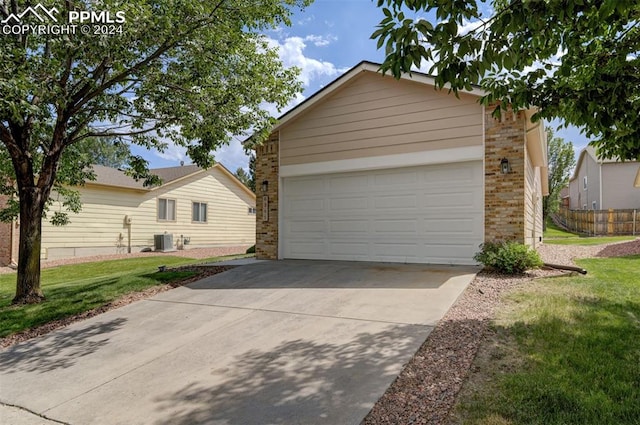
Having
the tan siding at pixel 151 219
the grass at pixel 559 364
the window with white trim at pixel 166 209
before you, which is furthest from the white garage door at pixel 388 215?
the window with white trim at pixel 166 209

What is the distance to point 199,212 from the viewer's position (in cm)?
2141

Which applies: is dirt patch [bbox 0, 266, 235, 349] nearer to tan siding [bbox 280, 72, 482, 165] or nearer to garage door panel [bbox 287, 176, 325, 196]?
garage door panel [bbox 287, 176, 325, 196]

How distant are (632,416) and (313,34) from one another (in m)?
9.48

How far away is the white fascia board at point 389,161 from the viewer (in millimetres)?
8305

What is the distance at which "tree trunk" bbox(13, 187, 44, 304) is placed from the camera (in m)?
6.89

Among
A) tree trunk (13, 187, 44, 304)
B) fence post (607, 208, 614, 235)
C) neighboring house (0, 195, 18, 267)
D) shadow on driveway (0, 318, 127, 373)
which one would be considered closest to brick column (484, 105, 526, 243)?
shadow on driveway (0, 318, 127, 373)

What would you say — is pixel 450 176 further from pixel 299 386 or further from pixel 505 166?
→ pixel 299 386

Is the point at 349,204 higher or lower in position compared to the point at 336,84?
lower

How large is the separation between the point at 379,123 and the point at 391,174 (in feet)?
4.22

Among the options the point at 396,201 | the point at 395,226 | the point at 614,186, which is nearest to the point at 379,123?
the point at 396,201

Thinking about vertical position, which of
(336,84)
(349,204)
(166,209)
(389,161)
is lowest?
(166,209)

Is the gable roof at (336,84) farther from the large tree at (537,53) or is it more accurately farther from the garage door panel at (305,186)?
the large tree at (537,53)

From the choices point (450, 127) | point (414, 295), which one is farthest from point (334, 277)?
point (450, 127)

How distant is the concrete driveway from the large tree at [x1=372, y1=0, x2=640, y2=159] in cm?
266
